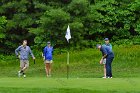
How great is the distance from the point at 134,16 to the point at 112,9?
1987mm

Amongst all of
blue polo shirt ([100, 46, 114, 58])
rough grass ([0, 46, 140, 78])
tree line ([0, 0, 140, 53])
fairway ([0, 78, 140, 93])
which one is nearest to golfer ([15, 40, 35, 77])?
rough grass ([0, 46, 140, 78])

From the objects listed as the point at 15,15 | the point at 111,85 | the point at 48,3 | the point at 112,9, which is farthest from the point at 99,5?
the point at 111,85

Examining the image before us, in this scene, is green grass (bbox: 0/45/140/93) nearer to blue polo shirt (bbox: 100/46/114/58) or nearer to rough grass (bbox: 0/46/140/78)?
rough grass (bbox: 0/46/140/78)

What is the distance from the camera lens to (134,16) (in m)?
38.4

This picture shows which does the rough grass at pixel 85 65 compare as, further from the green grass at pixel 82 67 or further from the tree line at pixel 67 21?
the tree line at pixel 67 21

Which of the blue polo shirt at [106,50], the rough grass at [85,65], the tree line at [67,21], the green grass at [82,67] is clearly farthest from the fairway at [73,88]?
the tree line at [67,21]

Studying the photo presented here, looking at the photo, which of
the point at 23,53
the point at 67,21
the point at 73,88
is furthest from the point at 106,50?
the point at 67,21

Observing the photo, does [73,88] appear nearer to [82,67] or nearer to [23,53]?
[23,53]

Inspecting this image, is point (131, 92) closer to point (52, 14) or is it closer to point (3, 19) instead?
point (52, 14)

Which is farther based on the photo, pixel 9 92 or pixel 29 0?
pixel 29 0

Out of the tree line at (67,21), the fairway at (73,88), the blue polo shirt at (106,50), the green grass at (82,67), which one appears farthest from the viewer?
the tree line at (67,21)

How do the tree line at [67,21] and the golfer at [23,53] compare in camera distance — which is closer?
the golfer at [23,53]

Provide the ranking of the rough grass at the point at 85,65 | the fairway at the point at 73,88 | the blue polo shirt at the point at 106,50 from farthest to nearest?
the rough grass at the point at 85,65, the blue polo shirt at the point at 106,50, the fairway at the point at 73,88

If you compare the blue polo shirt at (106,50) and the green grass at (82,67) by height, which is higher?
the blue polo shirt at (106,50)
